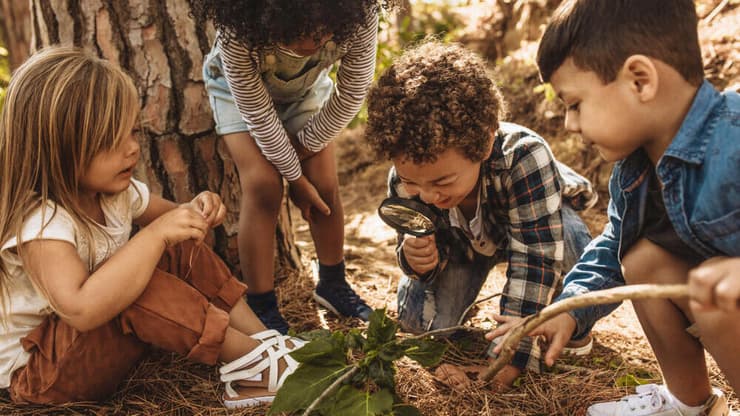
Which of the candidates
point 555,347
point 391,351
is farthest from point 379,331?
point 555,347

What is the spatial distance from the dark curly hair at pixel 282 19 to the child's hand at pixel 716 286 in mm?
1299

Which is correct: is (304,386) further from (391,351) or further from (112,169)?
(112,169)

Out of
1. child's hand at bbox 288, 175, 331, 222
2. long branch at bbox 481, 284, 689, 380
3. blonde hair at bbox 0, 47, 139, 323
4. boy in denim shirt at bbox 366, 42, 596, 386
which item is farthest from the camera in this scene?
child's hand at bbox 288, 175, 331, 222

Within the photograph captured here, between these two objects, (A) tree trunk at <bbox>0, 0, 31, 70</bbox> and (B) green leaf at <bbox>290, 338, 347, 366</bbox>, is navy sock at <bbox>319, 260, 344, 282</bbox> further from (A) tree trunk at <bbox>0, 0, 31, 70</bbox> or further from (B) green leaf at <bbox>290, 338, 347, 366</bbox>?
(A) tree trunk at <bbox>0, 0, 31, 70</bbox>

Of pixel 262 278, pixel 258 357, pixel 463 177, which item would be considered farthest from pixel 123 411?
pixel 463 177

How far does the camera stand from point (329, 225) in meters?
2.56

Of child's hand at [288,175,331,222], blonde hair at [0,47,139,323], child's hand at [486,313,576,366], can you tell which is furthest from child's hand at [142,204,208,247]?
child's hand at [486,313,576,366]

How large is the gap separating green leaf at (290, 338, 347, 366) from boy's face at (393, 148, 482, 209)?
0.59 metres

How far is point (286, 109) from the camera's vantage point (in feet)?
8.18

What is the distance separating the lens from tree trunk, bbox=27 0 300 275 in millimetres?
2441

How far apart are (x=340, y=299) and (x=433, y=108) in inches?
42.0

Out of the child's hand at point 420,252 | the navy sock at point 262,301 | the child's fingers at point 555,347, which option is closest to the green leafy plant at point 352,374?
the child's fingers at point 555,347

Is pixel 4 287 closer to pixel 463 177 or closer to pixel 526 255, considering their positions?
pixel 463 177

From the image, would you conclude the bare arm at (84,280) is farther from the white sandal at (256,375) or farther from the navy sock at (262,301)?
the navy sock at (262,301)
